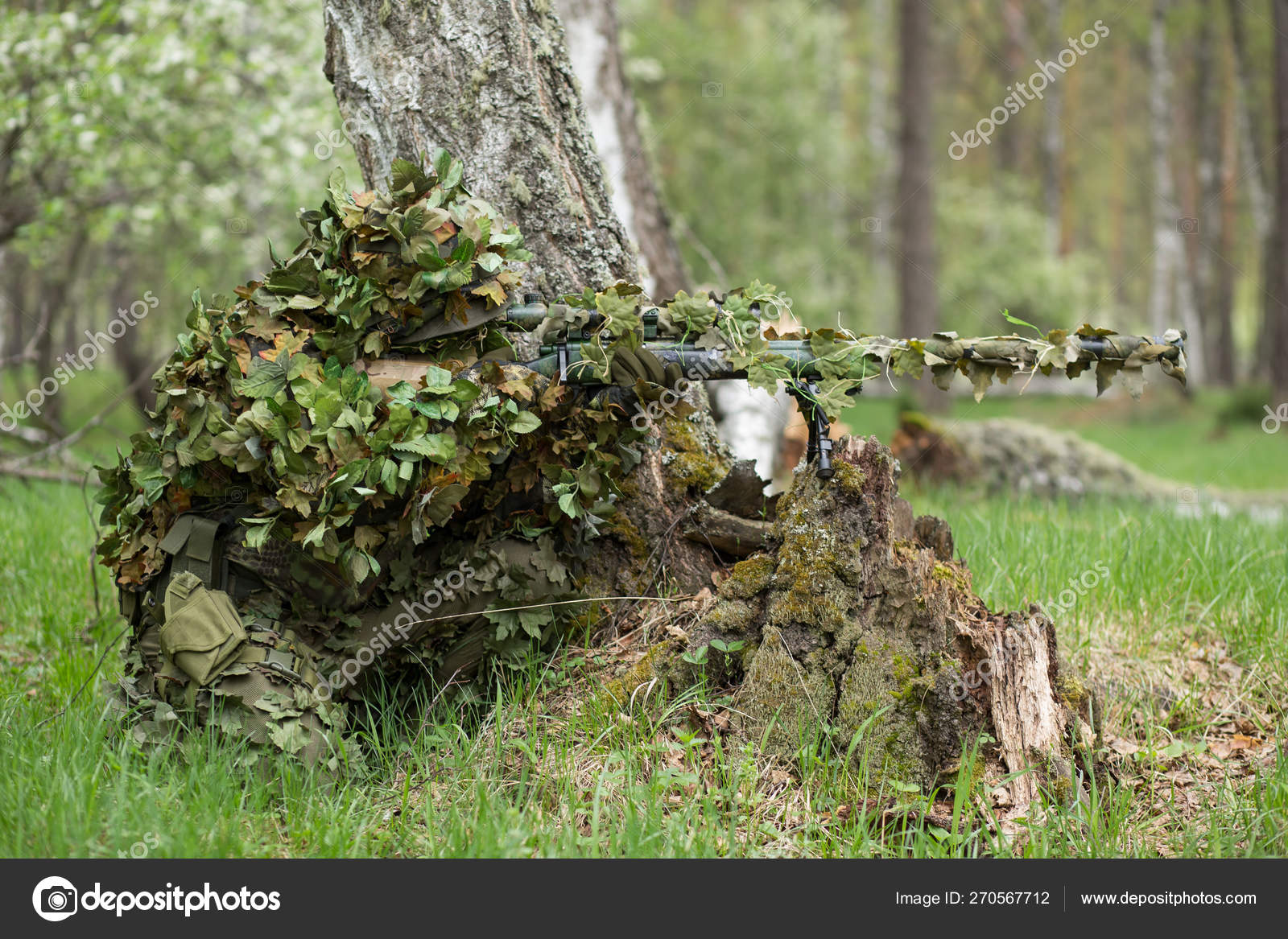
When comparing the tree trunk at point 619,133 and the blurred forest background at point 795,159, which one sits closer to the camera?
the tree trunk at point 619,133

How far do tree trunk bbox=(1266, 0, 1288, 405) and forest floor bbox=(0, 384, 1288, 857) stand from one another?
11.5 metres

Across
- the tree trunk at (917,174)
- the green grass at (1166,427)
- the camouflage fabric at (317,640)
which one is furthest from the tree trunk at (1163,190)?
the camouflage fabric at (317,640)

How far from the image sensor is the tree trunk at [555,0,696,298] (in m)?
6.58

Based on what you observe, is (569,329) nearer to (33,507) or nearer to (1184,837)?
(1184,837)

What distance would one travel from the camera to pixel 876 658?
280cm

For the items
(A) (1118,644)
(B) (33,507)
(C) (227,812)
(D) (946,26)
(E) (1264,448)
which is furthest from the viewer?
(D) (946,26)

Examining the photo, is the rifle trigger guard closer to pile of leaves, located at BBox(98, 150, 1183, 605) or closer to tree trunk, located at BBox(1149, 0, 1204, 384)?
pile of leaves, located at BBox(98, 150, 1183, 605)

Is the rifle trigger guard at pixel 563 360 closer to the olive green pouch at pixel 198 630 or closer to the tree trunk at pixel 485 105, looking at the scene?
the tree trunk at pixel 485 105

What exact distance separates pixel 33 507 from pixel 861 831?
549 cm

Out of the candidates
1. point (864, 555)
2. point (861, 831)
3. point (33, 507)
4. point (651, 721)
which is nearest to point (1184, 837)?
point (861, 831)

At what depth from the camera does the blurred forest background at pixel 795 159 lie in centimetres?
773

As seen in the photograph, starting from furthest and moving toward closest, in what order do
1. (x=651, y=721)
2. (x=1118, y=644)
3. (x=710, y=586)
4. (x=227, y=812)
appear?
(x=1118, y=644)
(x=710, y=586)
(x=651, y=721)
(x=227, y=812)

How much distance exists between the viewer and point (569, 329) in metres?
2.99
